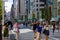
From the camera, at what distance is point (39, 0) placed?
5300 inches

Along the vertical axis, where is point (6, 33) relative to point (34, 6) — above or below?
above

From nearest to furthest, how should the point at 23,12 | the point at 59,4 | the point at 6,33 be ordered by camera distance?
the point at 6,33
the point at 59,4
the point at 23,12

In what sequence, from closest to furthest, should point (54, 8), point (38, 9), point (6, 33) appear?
point (6, 33), point (54, 8), point (38, 9)

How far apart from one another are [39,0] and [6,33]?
397ft

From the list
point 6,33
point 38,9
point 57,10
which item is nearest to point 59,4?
point 57,10

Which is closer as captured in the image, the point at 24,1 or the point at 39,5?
the point at 39,5

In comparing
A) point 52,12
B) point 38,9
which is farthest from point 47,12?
point 38,9

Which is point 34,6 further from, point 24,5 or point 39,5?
point 24,5

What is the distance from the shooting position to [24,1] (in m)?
186

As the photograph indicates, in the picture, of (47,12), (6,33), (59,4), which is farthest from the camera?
(47,12)

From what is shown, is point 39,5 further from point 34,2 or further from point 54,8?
point 54,8

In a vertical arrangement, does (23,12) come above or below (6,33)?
below

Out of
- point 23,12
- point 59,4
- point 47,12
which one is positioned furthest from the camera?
point 23,12

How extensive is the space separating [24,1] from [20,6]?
5.37m
